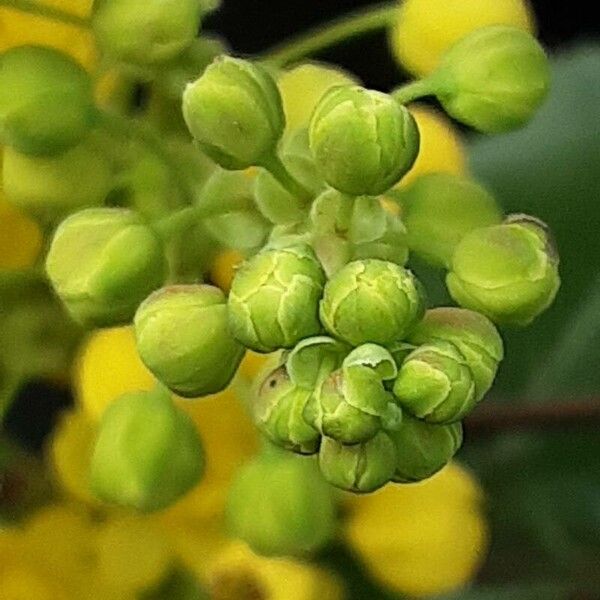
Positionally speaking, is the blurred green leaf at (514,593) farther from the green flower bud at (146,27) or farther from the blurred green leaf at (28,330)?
the green flower bud at (146,27)

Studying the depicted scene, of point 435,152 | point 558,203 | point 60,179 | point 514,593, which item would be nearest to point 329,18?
point 558,203

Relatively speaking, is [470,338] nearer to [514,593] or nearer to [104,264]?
[104,264]

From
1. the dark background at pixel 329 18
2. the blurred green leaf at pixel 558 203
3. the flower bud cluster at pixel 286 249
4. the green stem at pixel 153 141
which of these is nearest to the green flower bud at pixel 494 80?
the flower bud cluster at pixel 286 249

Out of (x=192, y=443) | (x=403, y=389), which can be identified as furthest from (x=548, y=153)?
(x=403, y=389)

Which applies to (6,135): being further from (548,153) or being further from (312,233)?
(548,153)

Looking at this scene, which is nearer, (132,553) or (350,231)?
(350,231)
